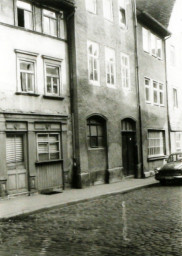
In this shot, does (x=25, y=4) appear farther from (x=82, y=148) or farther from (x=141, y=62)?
(x=141, y=62)

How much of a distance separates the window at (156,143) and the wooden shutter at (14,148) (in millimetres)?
10364

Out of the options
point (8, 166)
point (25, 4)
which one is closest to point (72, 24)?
point (25, 4)

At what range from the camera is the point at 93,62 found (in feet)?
59.4

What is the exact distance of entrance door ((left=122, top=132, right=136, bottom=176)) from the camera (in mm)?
20469

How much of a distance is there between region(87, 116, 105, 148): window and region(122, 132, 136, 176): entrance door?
6.76 ft

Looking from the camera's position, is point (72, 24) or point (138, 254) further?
point (72, 24)

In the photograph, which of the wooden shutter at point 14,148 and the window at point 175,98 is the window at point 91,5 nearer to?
the wooden shutter at point 14,148

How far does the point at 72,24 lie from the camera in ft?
54.9

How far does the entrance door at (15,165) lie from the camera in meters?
13.9

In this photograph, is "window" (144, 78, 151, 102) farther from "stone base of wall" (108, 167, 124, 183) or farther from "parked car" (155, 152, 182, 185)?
"parked car" (155, 152, 182, 185)

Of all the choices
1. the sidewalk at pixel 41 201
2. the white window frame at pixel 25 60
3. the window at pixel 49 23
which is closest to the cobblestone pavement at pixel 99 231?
the sidewalk at pixel 41 201

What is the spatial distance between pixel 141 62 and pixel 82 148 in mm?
7979

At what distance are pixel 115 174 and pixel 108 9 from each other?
855cm

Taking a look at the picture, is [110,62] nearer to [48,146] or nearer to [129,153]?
[129,153]
